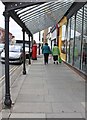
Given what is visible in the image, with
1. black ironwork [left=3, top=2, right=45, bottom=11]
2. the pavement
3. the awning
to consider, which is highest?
the awning

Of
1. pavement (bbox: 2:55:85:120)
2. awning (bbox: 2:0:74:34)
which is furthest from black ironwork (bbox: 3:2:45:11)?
pavement (bbox: 2:55:85:120)

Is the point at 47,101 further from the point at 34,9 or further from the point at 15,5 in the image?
the point at 34,9

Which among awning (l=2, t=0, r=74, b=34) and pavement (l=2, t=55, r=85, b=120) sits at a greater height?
awning (l=2, t=0, r=74, b=34)

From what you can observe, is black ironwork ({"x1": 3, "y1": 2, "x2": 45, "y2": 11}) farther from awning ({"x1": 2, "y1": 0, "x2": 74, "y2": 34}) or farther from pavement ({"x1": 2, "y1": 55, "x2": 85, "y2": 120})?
pavement ({"x1": 2, "y1": 55, "x2": 85, "y2": 120})

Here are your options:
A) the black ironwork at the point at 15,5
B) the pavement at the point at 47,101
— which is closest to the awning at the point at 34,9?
the black ironwork at the point at 15,5

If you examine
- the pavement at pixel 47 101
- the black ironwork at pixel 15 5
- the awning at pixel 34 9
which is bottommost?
the pavement at pixel 47 101

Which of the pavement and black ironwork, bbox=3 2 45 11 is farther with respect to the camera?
black ironwork, bbox=3 2 45 11

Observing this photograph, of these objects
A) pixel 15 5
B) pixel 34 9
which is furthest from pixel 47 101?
pixel 34 9

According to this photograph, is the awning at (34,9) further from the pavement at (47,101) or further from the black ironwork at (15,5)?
the pavement at (47,101)

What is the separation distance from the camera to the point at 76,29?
53.9 ft

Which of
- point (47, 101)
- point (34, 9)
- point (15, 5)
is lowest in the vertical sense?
point (47, 101)

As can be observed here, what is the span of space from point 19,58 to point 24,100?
14902mm

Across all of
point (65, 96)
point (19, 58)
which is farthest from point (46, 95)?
point (19, 58)

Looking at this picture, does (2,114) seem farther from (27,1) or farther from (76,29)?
(76,29)
